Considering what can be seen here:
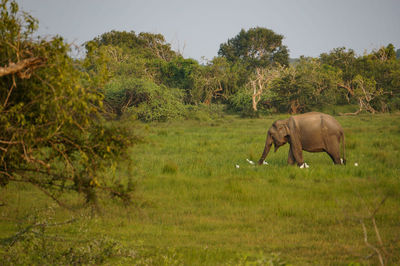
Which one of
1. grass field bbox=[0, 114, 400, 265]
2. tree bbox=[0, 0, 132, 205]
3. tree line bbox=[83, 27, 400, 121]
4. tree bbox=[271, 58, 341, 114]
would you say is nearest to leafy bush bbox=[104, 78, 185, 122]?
tree line bbox=[83, 27, 400, 121]

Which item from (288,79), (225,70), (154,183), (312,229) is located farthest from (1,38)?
(225,70)

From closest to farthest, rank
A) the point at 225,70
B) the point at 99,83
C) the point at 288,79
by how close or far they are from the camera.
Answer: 1. the point at 99,83
2. the point at 288,79
3. the point at 225,70

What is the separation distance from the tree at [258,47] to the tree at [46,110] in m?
62.5

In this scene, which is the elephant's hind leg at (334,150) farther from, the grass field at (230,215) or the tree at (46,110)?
the tree at (46,110)

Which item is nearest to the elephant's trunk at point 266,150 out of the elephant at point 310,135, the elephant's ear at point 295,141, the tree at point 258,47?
the elephant at point 310,135

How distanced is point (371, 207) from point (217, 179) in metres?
4.24

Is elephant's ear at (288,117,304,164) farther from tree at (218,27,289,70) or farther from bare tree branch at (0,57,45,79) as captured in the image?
tree at (218,27,289,70)

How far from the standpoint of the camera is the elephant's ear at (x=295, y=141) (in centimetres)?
1424

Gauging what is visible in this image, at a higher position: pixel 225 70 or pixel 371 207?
pixel 225 70

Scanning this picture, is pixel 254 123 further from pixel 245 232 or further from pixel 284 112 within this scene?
pixel 245 232

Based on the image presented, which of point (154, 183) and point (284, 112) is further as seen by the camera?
point (284, 112)

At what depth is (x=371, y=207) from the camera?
376 inches

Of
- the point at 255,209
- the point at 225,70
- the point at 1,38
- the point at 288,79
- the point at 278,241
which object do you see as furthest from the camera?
the point at 225,70

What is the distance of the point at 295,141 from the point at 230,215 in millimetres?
5586
